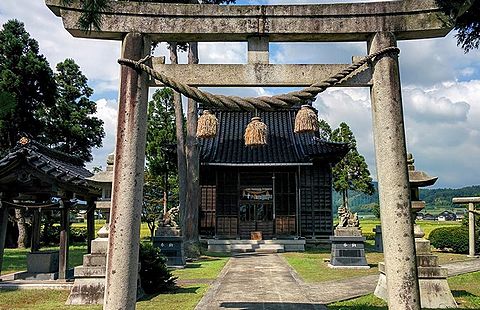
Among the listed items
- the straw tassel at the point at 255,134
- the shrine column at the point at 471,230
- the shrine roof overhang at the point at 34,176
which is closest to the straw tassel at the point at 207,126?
the straw tassel at the point at 255,134

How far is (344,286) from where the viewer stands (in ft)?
34.1

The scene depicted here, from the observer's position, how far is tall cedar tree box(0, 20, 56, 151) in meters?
21.6

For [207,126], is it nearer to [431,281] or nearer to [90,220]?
[431,281]

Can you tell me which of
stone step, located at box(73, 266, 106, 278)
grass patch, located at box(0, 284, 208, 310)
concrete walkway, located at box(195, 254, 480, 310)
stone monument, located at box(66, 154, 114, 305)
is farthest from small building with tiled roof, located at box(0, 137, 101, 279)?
concrete walkway, located at box(195, 254, 480, 310)

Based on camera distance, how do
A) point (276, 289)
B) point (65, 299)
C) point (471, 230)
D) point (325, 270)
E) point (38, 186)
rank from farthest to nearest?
point (471, 230), point (325, 270), point (38, 186), point (276, 289), point (65, 299)

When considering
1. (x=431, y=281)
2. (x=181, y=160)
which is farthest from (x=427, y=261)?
(x=181, y=160)

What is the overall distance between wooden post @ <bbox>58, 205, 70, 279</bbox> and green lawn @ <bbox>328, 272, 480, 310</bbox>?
280 inches

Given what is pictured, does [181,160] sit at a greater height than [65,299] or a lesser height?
greater

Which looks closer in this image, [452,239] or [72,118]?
[452,239]

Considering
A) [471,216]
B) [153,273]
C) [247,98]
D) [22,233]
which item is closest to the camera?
[247,98]

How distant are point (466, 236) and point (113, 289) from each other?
60.2 feet

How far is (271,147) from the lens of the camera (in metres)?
25.8

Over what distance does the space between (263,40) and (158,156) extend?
918 inches

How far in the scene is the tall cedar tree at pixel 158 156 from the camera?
27.9m
